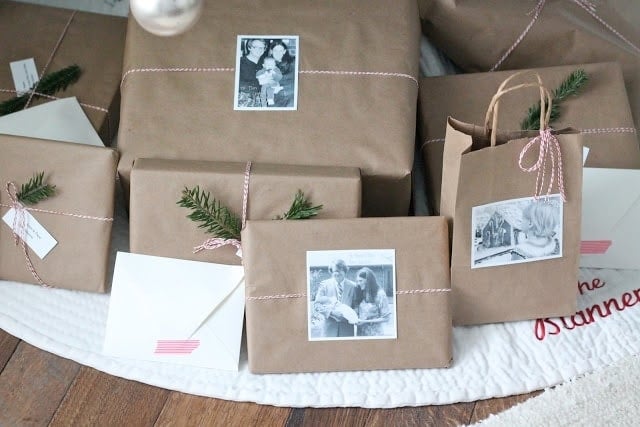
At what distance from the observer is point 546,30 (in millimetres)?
1409

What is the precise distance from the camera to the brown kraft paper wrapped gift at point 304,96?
1.26m

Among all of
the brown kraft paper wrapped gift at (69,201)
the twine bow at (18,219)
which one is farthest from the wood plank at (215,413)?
the twine bow at (18,219)

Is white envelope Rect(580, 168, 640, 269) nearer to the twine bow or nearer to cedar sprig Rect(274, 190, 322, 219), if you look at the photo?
cedar sprig Rect(274, 190, 322, 219)

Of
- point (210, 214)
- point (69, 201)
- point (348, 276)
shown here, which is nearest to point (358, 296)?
point (348, 276)

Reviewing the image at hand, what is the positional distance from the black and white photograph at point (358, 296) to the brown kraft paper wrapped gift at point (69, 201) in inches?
14.0

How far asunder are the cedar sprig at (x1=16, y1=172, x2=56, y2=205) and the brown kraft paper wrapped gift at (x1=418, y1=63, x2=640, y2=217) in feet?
1.97

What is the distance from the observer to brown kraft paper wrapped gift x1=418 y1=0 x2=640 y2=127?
4.61 ft

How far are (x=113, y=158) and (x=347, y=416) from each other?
0.52 meters

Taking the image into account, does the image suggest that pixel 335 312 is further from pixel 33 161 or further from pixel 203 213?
pixel 33 161

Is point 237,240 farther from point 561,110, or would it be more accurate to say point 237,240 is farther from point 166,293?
point 561,110

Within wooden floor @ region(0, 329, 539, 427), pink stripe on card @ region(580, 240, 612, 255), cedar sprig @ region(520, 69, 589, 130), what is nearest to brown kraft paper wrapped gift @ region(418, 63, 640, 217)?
cedar sprig @ region(520, 69, 589, 130)

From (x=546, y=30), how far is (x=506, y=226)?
16.8 inches

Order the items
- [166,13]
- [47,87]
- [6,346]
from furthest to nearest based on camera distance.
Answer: [47,87]
[6,346]
[166,13]

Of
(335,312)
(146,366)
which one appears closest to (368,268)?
(335,312)
